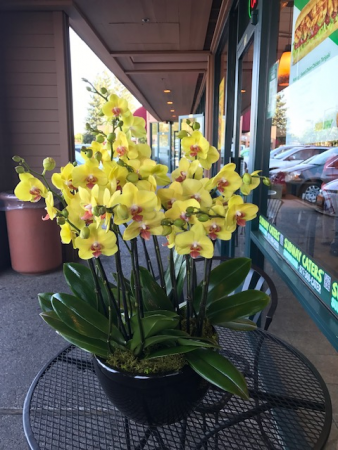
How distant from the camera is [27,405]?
1048 mm

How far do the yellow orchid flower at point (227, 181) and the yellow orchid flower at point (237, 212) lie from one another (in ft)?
0.15

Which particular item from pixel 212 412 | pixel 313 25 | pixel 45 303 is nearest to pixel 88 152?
pixel 45 303

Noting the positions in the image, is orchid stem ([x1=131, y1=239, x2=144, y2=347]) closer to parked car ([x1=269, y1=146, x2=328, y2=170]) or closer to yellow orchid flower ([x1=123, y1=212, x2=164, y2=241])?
yellow orchid flower ([x1=123, y1=212, x2=164, y2=241])

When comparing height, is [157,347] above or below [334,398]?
above

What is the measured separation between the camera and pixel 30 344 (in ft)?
8.54

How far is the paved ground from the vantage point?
191cm

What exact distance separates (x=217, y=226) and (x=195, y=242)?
0.18 ft

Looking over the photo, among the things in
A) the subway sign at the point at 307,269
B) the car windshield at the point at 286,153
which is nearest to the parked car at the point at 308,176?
the car windshield at the point at 286,153

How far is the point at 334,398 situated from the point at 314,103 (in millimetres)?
1530

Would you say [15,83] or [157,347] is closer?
[157,347]

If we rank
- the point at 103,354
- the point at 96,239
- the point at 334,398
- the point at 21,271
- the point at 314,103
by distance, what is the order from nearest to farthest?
the point at 96,239 → the point at 103,354 → the point at 314,103 → the point at 334,398 → the point at 21,271

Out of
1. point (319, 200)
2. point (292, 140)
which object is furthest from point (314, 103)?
point (319, 200)

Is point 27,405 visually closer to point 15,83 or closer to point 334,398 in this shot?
point 334,398

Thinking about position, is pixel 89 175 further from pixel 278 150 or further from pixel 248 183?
pixel 278 150
